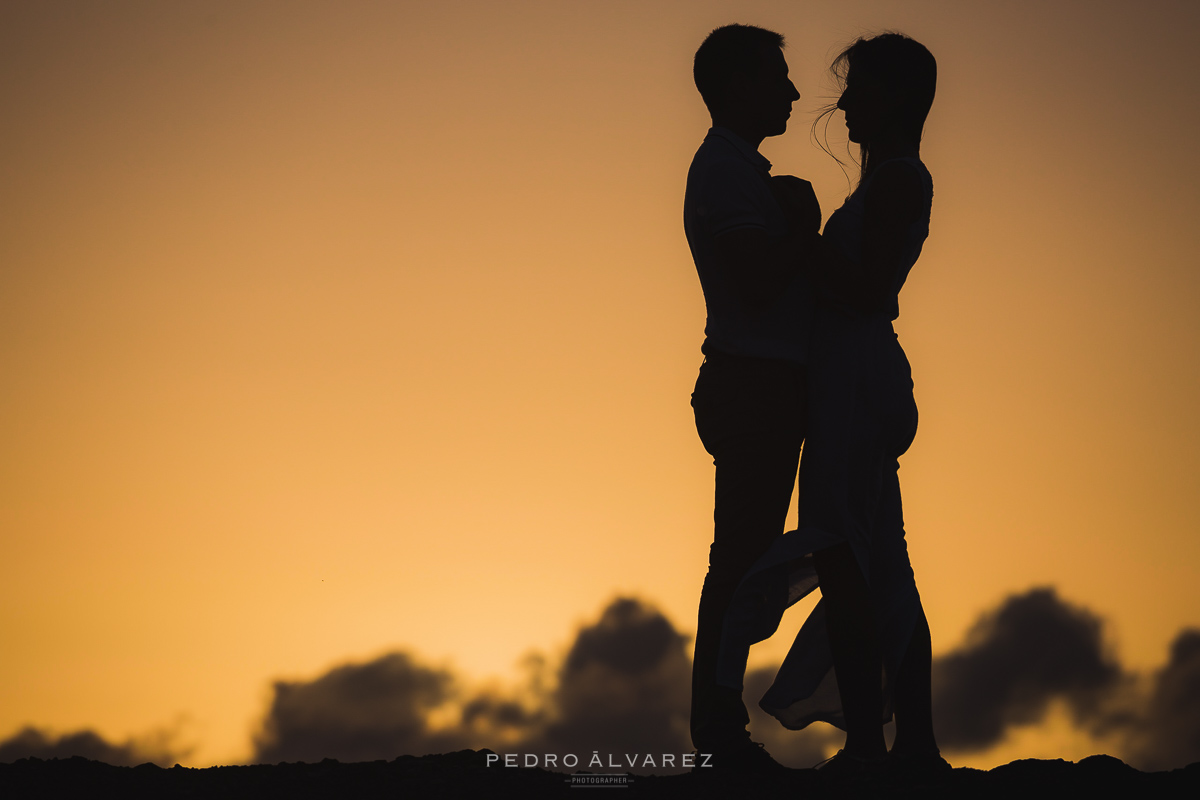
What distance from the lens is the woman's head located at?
4895 millimetres

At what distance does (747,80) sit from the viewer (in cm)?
514

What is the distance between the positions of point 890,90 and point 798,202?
2.22 feet

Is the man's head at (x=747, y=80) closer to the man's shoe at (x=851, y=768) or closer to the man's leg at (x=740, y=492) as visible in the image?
the man's leg at (x=740, y=492)

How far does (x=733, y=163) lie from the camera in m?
4.89

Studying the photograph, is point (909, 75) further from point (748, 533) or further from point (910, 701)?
point (910, 701)

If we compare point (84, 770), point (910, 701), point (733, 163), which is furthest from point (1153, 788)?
point (84, 770)

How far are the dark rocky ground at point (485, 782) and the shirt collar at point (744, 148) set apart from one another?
2790mm

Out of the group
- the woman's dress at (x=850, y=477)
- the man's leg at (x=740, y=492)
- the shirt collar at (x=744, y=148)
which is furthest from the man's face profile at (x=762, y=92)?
the man's leg at (x=740, y=492)

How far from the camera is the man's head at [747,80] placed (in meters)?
5.13

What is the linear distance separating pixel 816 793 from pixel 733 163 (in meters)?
2.77

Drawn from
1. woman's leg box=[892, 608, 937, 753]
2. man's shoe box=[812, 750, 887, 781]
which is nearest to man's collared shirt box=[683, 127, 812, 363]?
woman's leg box=[892, 608, 937, 753]

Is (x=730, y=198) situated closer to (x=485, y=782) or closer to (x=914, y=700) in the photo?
(x=914, y=700)

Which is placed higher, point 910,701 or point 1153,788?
point 910,701

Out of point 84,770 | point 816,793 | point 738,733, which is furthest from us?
point 84,770
